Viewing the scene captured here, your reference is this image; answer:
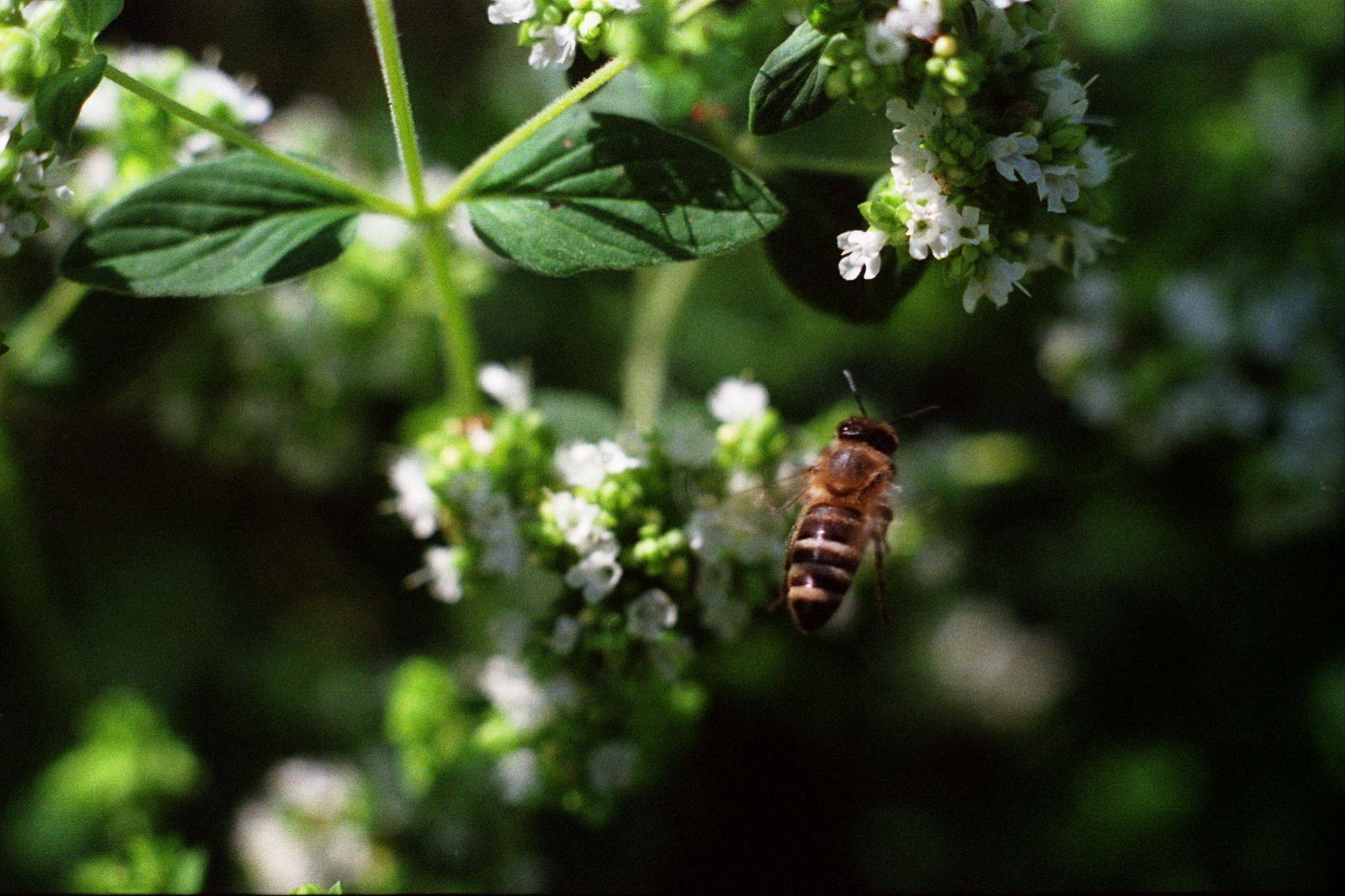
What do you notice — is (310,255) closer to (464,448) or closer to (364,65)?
(464,448)

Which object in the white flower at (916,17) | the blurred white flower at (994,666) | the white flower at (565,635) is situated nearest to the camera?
the white flower at (916,17)

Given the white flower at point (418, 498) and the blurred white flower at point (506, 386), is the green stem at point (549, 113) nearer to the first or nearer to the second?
the blurred white flower at point (506, 386)

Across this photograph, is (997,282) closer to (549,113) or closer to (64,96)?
A: (549,113)

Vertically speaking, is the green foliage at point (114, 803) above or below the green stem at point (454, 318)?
below

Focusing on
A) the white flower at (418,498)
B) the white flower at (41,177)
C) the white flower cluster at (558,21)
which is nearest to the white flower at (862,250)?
the white flower cluster at (558,21)

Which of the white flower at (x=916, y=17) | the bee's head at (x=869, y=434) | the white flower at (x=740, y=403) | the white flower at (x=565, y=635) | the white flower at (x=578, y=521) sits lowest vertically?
the white flower at (x=565, y=635)

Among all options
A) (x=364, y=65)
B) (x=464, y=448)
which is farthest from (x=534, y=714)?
(x=364, y=65)
